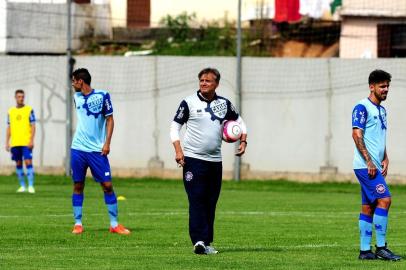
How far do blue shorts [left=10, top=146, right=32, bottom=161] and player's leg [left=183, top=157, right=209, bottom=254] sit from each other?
14406 millimetres

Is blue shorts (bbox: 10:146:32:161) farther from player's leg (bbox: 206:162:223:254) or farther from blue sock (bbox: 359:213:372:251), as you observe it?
blue sock (bbox: 359:213:372:251)

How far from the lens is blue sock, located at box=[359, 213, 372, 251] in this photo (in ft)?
48.5

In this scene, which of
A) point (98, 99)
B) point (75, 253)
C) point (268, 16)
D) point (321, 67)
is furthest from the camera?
point (268, 16)


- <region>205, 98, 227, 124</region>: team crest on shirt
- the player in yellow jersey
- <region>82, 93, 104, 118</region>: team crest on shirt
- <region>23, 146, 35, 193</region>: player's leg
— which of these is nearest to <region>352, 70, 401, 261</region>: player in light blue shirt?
<region>205, 98, 227, 124</region>: team crest on shirt

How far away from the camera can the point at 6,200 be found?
25.9m

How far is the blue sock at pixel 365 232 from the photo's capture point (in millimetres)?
14781

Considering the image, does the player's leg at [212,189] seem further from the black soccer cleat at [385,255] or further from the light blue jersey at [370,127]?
the black soccer cleat at [385,255]

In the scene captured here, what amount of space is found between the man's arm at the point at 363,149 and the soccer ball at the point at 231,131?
152 centimetres

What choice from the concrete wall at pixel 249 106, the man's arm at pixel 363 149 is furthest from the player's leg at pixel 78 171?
the concrete wall at pixel 249 106

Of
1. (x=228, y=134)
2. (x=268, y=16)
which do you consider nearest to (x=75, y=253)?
(x=228, y=134)

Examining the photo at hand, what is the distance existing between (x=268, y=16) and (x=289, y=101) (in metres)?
7.99

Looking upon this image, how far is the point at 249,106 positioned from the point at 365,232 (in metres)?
20.5

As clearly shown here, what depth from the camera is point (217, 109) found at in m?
15.6

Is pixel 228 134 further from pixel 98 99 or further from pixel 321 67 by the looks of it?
pixel 321 67
